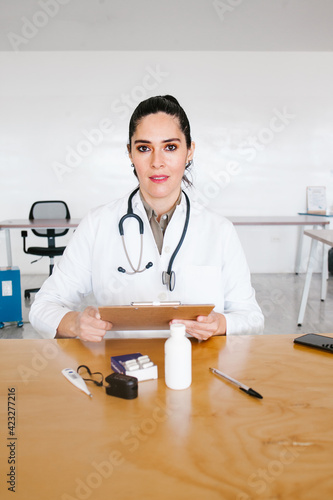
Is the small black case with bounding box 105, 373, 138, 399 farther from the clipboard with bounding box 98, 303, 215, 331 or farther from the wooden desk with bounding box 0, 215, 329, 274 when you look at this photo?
the wooden desk with bounding box 0, 215, 329, 274

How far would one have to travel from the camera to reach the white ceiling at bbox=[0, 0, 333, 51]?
153 inches

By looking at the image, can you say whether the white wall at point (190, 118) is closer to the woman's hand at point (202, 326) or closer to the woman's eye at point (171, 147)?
the woman's eye at point (171, 147)

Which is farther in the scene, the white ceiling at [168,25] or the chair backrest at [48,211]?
the chair backrest at [48,211]

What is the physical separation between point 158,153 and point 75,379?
2.71 ft

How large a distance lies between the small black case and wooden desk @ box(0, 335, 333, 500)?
2cm

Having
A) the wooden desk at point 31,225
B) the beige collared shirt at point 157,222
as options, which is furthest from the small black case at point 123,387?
the wooden desk at point 31,225

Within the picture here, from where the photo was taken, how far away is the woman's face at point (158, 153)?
55.2 inches

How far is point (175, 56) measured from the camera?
5.13 m

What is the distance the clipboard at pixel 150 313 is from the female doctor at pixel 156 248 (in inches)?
12.7

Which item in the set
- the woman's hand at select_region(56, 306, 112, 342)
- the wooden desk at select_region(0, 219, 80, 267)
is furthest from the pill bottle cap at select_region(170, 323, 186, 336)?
the wooden desk at select_region(0, 219, 80, 267)

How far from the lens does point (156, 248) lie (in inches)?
57.6

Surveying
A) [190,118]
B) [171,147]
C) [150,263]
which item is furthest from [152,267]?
[190,118]

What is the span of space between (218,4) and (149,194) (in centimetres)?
335

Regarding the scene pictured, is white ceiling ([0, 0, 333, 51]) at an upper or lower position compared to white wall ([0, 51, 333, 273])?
upper
